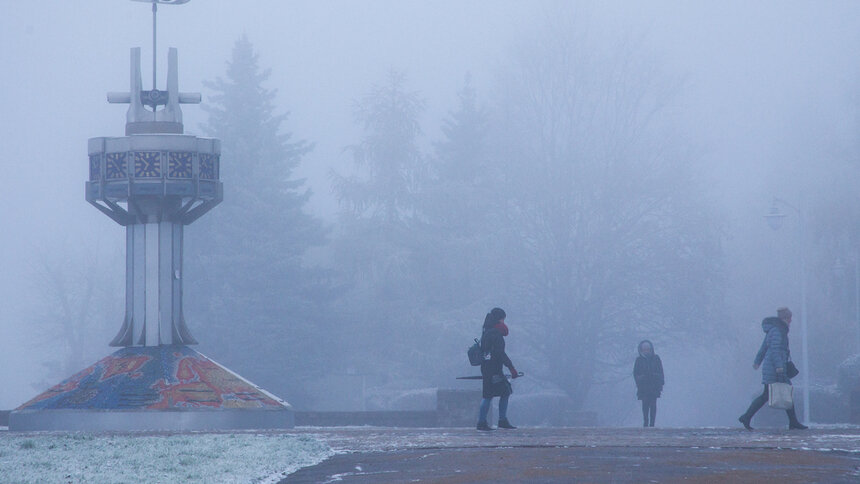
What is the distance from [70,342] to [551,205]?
32576 mm

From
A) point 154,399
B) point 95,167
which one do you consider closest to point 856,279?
point 95,167

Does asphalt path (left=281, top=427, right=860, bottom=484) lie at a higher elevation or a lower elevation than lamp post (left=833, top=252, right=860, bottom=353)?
lower

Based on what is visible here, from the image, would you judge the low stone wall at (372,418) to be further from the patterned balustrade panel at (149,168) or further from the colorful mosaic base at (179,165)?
the colorful mosaic base at (179,165)

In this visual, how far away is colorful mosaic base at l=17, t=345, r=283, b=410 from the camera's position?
955 inches

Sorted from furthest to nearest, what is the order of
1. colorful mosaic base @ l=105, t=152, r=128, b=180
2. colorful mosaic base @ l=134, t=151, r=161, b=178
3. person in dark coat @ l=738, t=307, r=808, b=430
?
colorful mosaic base @ l=105, t=152, r=128, b=180 < colorful mosaic base @ l=134, t=151, r=161, b=178 < person in dark coat @ l=738, t=307, r=808, b=430

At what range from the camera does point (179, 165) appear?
84.9 feet

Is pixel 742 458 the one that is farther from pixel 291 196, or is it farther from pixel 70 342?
pixel 70 342

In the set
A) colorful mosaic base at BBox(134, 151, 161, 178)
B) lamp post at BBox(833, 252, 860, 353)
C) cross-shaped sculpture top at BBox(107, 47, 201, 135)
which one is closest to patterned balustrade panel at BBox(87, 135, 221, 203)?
colorful mosaic base at BBox(134, 151, 161, 178)

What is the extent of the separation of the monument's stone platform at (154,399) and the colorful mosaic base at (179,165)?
11.5ft

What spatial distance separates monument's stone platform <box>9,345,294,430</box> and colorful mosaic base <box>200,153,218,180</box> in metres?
3.56

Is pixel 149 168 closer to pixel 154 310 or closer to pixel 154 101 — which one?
pixel 154 101

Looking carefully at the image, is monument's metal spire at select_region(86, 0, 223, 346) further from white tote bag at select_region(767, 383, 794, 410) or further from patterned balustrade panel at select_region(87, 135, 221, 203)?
white tote bag at select_region(767, 383, 794, 410)

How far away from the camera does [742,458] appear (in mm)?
12930

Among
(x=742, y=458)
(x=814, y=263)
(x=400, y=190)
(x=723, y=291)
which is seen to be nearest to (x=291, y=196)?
(x=400, y=190)
